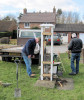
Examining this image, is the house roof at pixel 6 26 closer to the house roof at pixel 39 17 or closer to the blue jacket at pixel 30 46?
the house roof at pixel 39 17

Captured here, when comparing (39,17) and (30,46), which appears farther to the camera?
(39,17)

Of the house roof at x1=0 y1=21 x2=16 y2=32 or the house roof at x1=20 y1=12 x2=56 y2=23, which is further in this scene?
the house roof at x1=0 y1=21 x2=16 y2=32

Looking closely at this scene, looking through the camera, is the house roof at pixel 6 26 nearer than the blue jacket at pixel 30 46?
No

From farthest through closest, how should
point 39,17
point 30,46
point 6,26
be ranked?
point 6,26 → point 39,17 → point 30,46

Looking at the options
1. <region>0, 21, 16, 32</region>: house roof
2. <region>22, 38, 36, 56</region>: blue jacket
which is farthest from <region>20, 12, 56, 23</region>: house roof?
<region>22, 38, 36, 56</region>: blue jacket

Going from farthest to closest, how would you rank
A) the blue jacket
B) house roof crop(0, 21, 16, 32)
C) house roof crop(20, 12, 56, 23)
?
1. house roof crop(0, 21, 16, 32)
2. house roof crop(20, 12, 56, 23)
3. the blue jacket

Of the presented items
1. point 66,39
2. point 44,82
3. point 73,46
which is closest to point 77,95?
point 44,82

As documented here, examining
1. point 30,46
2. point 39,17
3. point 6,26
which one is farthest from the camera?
point 6,26

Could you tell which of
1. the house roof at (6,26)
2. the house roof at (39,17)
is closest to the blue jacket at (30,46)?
the house roof at (39,17)

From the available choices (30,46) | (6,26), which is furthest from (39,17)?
(30,46)

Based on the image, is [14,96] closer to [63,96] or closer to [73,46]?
[63,96]

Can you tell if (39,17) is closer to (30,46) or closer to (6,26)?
(6,26)

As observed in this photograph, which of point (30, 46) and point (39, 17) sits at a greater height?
point (39, 17)

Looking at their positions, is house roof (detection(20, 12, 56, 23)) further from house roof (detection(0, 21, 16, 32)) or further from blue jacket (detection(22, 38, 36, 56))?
blue jacket (detection(22, 38, 36, 56))
